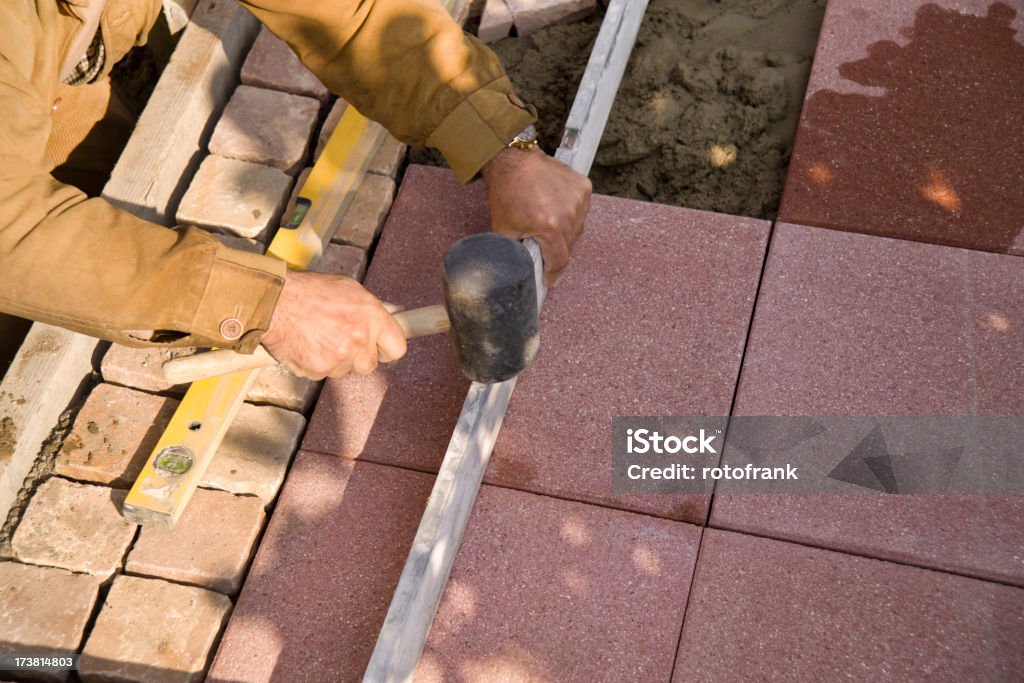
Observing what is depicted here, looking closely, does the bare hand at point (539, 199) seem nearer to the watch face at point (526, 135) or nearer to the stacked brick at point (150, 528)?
the watch face at point (526, 135)

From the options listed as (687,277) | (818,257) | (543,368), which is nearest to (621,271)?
(687,277)

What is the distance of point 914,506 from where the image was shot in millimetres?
2834

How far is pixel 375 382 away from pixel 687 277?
1.13m

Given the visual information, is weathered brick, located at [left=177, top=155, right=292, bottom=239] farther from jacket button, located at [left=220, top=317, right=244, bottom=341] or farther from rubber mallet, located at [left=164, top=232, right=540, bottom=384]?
jacket button, located at [left=220, top=317, right=244, bottom=341]

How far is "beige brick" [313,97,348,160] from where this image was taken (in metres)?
3.78

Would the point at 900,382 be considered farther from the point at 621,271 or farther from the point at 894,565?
the point at 621,271

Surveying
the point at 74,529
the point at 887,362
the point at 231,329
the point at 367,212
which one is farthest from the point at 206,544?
the point at 887,362

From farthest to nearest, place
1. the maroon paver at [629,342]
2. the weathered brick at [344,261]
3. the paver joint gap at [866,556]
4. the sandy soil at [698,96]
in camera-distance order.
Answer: the sandy soil at [698,96], the weathered brick at [344,261], the maroon paver at [629,342], the paver joint gap at [866,556]

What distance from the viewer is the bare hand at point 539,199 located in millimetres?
2875

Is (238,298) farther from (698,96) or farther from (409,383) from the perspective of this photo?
(698,96)

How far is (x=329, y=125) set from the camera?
3816 millimetres

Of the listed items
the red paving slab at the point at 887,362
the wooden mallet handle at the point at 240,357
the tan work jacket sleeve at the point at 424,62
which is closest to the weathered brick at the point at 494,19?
the tan work jacket sleeve at the point at 424,62

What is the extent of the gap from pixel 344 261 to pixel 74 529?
1268mm

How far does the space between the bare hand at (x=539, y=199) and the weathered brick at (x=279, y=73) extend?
49.3 inches
